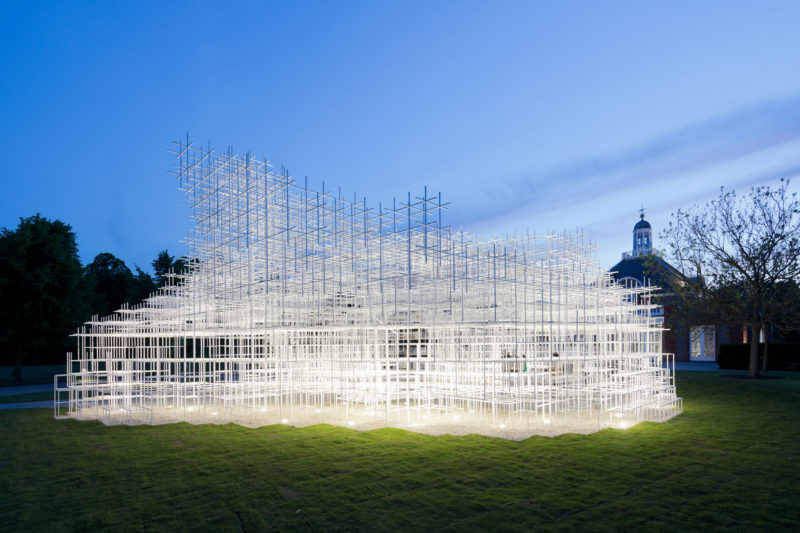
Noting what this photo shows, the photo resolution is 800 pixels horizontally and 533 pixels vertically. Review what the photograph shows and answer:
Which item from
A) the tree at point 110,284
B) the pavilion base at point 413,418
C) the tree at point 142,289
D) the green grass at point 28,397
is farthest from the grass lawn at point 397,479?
the tree at point 110,284

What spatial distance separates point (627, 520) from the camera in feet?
18.3

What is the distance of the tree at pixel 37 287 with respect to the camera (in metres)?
24.3

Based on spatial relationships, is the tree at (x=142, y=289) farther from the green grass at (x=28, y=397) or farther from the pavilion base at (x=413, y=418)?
the pavilion base at (x=413, y=418)

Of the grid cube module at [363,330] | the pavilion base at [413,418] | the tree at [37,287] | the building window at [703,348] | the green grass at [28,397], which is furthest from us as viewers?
the building window at [703,348]

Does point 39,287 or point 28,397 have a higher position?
point 39,287

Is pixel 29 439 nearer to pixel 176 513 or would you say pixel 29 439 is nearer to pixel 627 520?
pixel 176 513

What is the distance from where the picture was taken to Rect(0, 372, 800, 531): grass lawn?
18.8 ft

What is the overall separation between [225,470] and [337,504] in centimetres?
253

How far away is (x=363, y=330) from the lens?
46.3ft

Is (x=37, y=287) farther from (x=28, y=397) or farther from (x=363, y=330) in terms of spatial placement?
(x=363, y=330)

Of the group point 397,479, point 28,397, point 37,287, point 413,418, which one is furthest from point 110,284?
point 397,479

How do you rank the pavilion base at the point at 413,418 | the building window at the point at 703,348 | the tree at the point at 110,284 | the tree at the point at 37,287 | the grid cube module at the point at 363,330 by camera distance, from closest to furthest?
the pavilion base at the point at 413,418
the grid cube module at the point at 363,330
the tree at the point at 37,287
the building window at the point at 703,348
the tree at the point at 110,284

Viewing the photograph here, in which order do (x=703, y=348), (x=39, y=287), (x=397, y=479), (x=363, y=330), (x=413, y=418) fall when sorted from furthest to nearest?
(x=703, y=348) → (x=39, y=287) → (x=363, y=330) → (x=413, y=418) → (x=397, y=479)

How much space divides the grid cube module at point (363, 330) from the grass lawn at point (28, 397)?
33.6 inches
